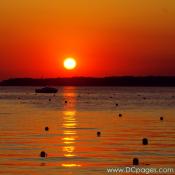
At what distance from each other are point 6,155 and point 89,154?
3.91 meters

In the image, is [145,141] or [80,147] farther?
[145,141]

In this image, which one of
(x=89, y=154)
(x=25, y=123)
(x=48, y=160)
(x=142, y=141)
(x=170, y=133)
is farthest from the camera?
(x=25, y=123)

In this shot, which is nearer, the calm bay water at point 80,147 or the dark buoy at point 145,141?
the calm bay water at point 80,147

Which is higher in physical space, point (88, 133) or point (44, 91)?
point (44, 91)

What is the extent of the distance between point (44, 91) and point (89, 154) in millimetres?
167036

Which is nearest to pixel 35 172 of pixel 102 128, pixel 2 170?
pixel 2 170

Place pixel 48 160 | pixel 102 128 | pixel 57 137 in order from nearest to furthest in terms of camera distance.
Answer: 1. pixel 48 160
2. pixel 57 137
3. pixel 102 128

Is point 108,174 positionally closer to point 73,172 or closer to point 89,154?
point 73,172

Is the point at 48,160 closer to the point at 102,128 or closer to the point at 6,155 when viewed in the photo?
the point at 6,155

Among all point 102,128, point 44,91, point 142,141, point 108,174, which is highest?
point 44,91

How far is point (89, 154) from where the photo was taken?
33.1m

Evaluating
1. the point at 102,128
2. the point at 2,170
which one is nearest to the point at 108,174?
the point at 2,170

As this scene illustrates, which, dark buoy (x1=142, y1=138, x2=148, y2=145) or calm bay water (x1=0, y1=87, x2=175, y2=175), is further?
dark buoy (x1=142, y1=138, x2=148, y2=145)

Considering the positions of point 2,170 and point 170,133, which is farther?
point 170,133
